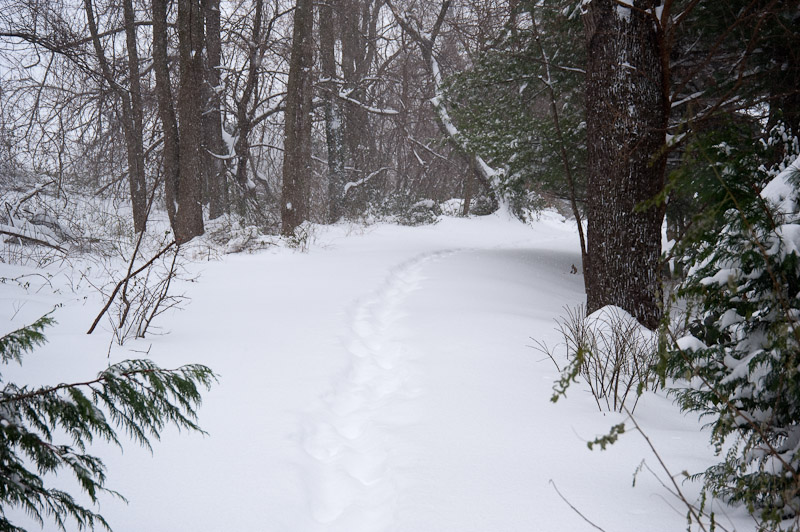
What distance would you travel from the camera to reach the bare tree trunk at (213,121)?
12594 millimetres

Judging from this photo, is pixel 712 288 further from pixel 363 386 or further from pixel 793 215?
pixel 363 386

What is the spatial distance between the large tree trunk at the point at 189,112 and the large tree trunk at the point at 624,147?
7171 millimetres

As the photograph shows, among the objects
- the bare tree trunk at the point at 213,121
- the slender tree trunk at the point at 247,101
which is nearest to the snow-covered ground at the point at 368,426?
the slender tree trunk at the point at 247,101

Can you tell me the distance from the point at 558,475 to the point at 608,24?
13.8ft

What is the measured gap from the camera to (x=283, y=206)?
35.6 ft

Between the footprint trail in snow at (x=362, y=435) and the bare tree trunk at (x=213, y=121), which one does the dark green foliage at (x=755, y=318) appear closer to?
the footprint trail in snow at (x=362, y=435)

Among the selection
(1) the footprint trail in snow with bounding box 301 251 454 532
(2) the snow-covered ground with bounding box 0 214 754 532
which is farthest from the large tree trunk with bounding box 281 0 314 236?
(1) the footprint trail in snow with bounding box 301 251 454 532

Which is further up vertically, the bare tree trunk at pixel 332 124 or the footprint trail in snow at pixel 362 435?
the bare tree trunk at pixel 332 124

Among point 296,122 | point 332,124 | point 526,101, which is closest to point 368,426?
point 526,101

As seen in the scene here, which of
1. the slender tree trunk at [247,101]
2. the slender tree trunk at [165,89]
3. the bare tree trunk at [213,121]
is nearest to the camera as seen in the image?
the slender tree trunk at [165,89]

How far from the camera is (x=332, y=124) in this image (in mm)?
15680

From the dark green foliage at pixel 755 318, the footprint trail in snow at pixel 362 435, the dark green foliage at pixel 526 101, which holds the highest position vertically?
the dark green foliage at pixel 526 101

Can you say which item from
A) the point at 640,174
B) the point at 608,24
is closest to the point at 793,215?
the point at 640,174

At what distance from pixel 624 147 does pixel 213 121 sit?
11.4 m
